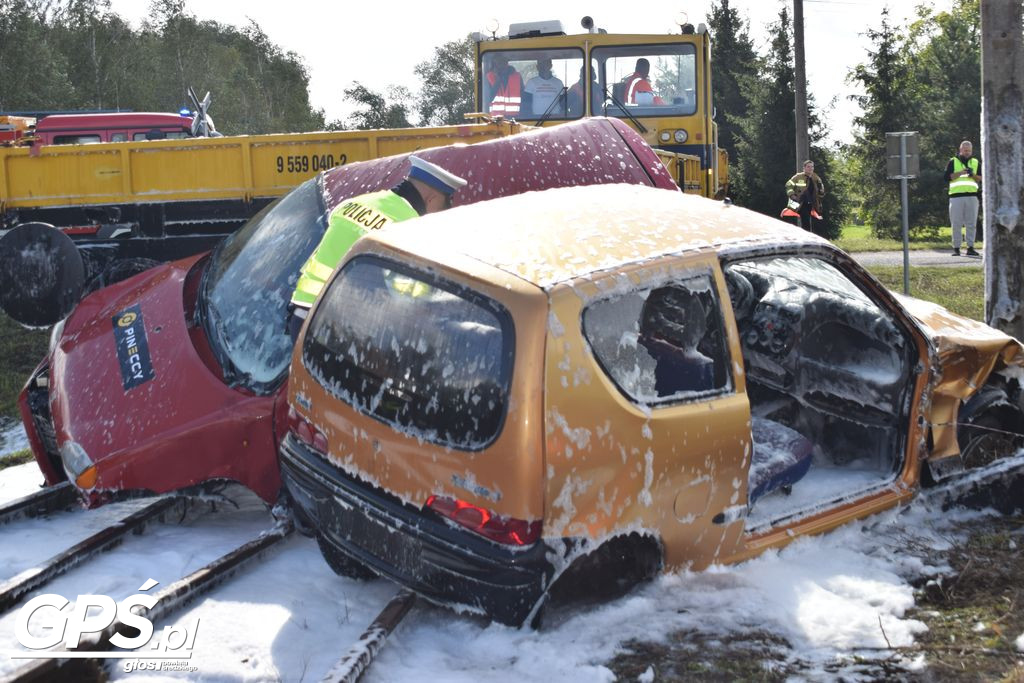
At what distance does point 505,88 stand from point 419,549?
382 inches

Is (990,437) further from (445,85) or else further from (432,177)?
(445,85)

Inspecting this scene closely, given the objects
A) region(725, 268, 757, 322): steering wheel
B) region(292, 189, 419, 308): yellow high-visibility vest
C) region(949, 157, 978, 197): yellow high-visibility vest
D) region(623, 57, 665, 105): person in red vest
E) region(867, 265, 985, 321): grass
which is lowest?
region(867, 265, 985, 321): grass

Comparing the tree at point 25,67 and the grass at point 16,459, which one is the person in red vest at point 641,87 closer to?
the grass at point 16,459

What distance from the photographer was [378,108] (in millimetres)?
60438

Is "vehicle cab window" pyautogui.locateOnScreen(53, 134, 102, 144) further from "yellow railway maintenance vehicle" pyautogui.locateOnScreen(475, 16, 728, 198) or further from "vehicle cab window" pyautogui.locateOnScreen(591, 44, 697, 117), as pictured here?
"vehicle cab window" pyautogui.locateOnScreen(591, 44, 697, 117)

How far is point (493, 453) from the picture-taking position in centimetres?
352

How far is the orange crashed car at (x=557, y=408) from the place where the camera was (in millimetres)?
3564

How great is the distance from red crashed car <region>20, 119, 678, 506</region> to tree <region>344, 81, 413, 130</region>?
49.2 metres

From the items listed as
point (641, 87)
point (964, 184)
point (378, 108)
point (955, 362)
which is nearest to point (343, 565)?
point (955, 362)

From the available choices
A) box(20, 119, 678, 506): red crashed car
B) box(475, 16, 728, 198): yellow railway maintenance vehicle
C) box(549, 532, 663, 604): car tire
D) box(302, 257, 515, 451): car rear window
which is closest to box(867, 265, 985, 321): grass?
box(475, 16, 728, 198): yellow railway maintenance vehicle

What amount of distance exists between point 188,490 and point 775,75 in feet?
91.4

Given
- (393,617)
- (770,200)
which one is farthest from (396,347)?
(770,200)

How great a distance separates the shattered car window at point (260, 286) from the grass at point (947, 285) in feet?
26.7

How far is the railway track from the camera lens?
359 cm
